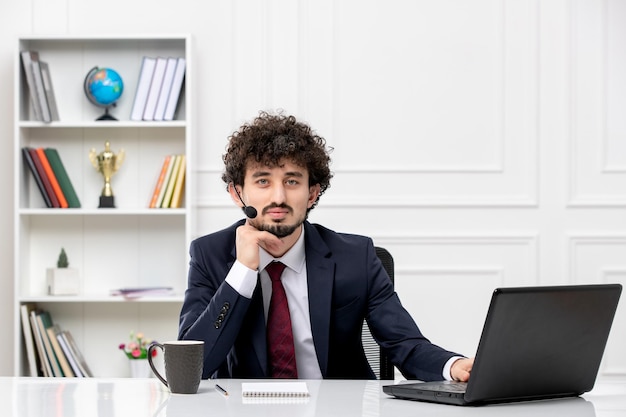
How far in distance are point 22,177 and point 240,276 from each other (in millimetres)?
2191

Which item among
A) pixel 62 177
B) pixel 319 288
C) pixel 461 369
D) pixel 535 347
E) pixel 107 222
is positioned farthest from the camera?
pixel 107 222

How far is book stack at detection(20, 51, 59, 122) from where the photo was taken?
12.6ft

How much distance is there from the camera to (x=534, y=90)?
4.00 m

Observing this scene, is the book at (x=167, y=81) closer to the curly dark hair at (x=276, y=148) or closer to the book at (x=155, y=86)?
the book at (x=155, y=86)

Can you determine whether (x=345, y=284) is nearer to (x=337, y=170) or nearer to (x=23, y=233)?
(x=337, y=170)

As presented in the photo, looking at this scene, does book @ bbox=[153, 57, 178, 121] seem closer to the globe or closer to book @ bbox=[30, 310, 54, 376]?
the globe

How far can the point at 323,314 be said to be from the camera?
214 centimetres

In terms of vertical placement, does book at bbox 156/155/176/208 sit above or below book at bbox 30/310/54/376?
above

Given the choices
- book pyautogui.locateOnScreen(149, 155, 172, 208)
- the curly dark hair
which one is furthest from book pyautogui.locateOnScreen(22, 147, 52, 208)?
the curly dark hair

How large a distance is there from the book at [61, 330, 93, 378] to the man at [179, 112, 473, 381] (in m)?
1.88

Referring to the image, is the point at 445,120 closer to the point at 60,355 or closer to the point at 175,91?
the point at 175,91

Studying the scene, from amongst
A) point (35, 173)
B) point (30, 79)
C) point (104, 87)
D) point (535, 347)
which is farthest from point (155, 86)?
point (535, 347)

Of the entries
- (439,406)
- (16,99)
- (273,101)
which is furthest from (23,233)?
(439,406)

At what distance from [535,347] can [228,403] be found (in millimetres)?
553
